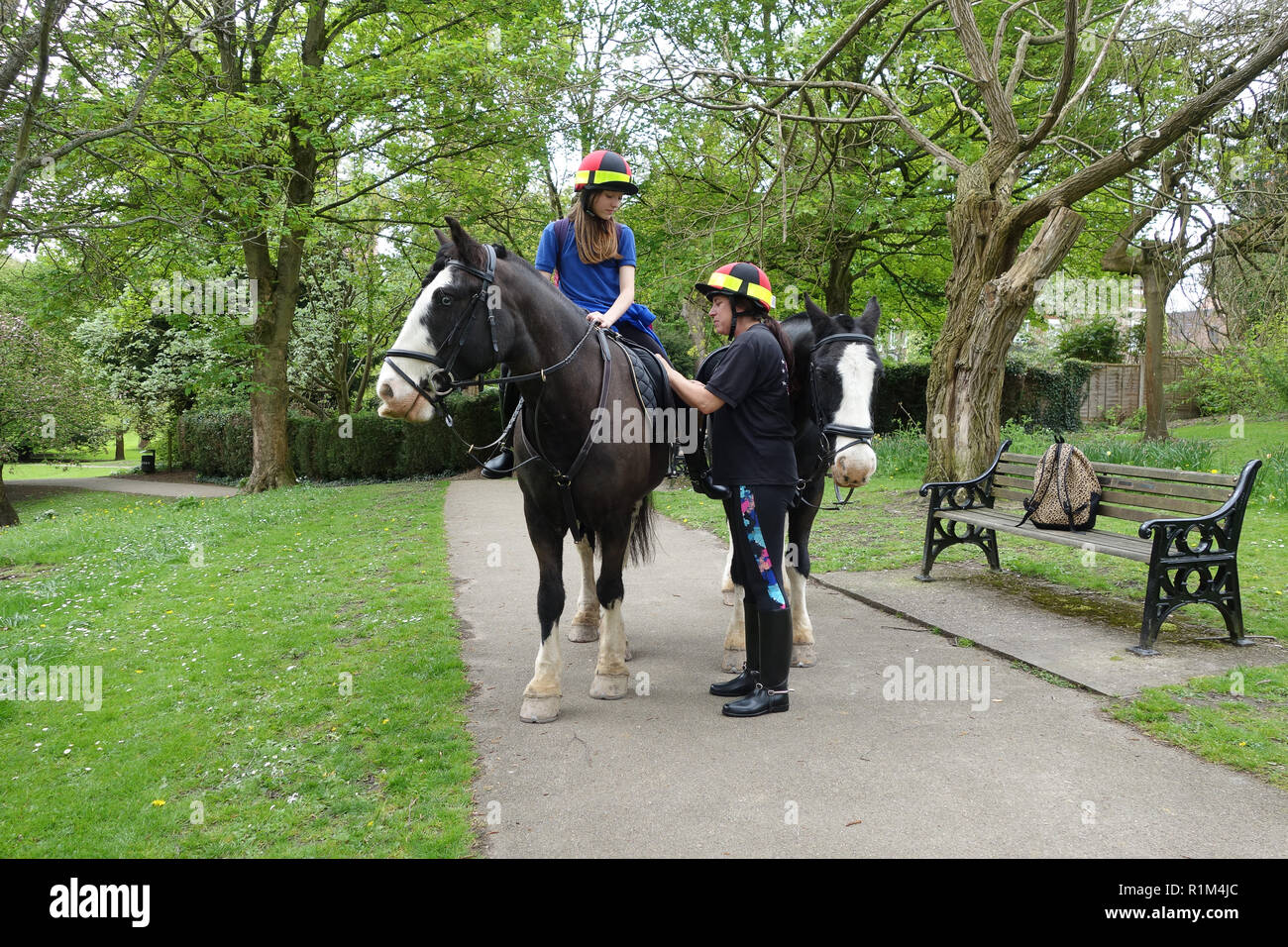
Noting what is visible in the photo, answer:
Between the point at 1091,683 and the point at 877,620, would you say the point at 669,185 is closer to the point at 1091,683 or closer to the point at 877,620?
the point at 877,620

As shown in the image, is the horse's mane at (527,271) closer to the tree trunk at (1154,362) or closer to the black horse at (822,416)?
the black horse at (822,416)

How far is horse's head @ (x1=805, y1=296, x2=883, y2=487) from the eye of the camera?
4.00m

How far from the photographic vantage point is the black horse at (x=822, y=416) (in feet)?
13.3

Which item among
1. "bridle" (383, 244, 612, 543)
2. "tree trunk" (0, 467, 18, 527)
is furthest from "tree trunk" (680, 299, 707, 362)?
"tree trunk" (0, 467, 18, 527)

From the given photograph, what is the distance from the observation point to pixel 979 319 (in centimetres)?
1060

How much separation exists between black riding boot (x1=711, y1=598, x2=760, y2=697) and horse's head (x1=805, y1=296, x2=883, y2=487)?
3.16 feet

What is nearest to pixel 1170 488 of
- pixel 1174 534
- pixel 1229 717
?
pixel 1174 534

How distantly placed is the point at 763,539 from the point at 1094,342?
29047 millimetres

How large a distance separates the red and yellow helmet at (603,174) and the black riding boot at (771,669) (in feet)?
8.49

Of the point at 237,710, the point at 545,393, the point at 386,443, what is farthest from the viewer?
the point at 386,443

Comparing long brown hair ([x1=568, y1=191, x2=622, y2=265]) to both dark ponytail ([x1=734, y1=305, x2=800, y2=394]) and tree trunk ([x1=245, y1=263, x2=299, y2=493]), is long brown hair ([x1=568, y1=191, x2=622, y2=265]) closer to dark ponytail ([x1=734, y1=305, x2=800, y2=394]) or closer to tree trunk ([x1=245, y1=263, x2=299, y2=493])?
dark ponytail ([x1=734, y1=305, x2=800, y2=394])

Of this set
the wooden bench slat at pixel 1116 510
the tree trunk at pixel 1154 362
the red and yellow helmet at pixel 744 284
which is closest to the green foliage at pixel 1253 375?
the tree trunk at pixel 1154 362

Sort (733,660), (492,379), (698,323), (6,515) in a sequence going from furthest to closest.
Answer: (698,323), (6,515), (733,660), (492,379)

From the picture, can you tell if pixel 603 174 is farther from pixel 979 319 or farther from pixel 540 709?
pixel 979 319
